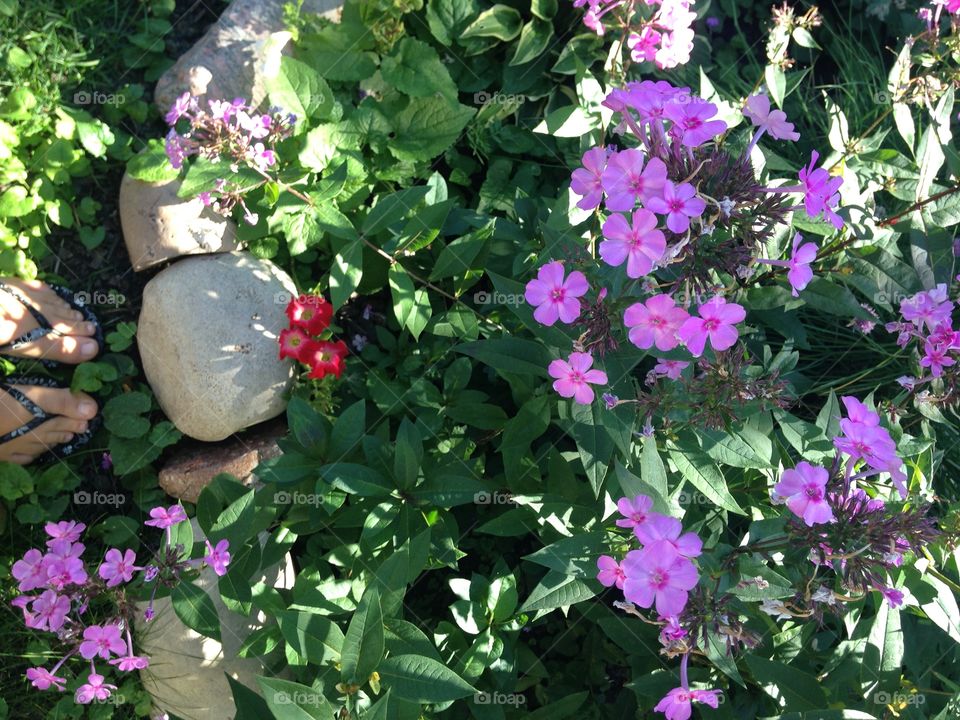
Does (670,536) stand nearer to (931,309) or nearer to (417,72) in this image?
(931,309)

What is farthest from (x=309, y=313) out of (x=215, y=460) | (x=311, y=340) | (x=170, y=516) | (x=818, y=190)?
(x=818, y=190)

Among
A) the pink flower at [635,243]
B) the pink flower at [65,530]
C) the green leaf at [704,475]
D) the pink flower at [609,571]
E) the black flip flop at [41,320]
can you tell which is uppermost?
the pink flower at [635,243]

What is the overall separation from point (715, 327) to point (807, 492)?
44cm

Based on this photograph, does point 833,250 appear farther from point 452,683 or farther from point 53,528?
point 53,528

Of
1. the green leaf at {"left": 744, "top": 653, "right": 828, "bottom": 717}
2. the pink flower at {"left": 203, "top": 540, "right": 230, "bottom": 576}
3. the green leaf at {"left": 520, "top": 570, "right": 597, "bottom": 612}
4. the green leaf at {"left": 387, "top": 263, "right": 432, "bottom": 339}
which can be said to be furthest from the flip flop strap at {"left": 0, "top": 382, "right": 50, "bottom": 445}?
the green leaf at {"left": 744, "top": 653, "right": 828, "bottom": 717}

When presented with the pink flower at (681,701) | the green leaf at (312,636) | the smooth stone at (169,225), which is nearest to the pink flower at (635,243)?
the pink flower at (681,701)

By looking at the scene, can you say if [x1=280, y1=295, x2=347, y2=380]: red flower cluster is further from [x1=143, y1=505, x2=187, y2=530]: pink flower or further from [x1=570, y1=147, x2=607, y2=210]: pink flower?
[x1=570, y1=147, x2=607, y2=210]: pink flower

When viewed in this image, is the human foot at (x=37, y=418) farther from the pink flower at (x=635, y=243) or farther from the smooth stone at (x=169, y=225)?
the pink flower at (x=635, y=243)

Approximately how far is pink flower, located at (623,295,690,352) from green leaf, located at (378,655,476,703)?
3.04 feet

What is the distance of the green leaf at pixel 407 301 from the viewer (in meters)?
2.73

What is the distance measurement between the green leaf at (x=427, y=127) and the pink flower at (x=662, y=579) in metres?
1.98

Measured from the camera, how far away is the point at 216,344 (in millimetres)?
3086

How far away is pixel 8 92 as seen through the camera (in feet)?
11.1

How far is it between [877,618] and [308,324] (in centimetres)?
208
